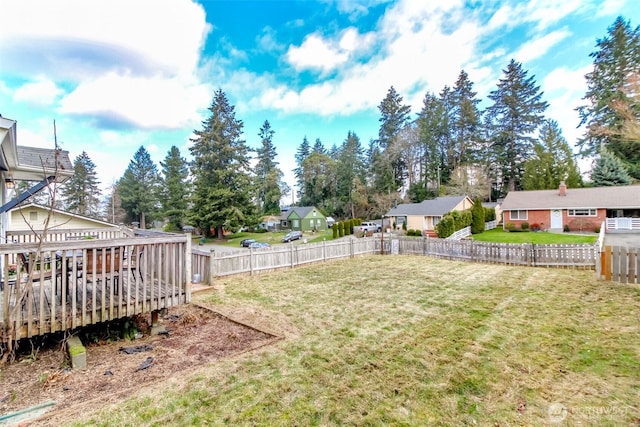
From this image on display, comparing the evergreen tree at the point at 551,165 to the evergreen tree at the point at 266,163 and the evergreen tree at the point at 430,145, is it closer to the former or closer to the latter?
the evergreen tree at the point at 430,145

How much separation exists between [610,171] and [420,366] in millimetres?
38505

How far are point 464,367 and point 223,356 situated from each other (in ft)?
10.7

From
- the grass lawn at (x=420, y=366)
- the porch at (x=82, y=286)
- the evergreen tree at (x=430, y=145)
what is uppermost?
the evergreen tree at (x=430, y=145)

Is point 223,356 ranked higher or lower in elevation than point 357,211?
lower

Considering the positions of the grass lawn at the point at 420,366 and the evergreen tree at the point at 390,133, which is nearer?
the grass lawn at the point at 420,366

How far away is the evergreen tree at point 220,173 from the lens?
32.2 m

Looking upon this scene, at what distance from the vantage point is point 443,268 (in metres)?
11.4

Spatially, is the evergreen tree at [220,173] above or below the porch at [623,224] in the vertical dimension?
above

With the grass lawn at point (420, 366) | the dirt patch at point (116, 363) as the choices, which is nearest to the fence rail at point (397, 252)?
the grass lawn at point (420, 366)

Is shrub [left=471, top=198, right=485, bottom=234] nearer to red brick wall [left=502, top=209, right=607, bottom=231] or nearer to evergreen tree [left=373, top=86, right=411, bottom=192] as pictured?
red brick wall [left=502, top=209, right=607, bottom=231]

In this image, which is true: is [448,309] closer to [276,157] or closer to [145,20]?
[145,20]

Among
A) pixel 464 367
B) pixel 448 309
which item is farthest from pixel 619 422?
pixel 448 309

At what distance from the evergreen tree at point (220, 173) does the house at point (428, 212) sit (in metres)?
17.7

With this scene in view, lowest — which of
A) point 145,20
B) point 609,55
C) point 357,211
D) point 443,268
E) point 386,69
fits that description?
point 443,268
